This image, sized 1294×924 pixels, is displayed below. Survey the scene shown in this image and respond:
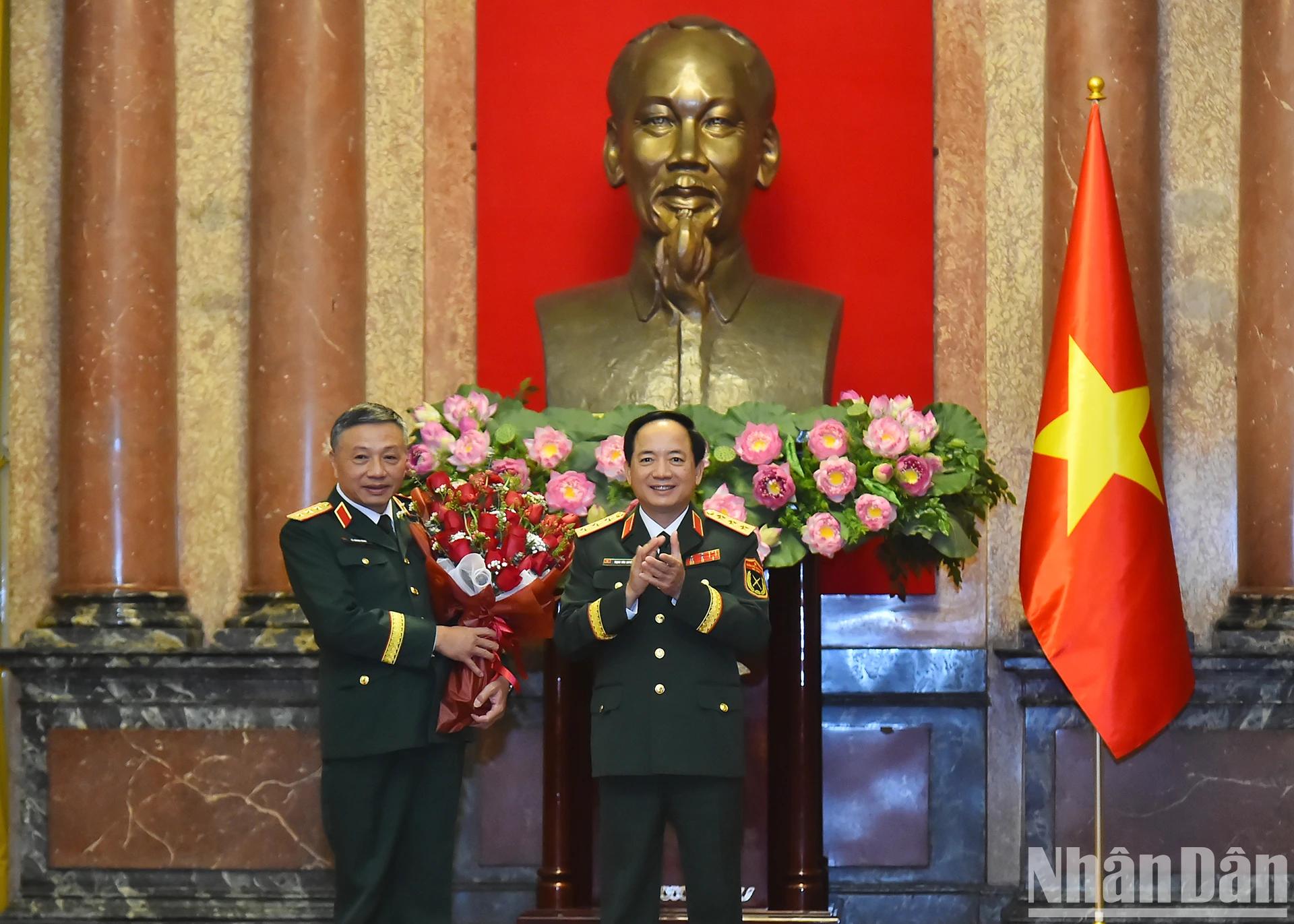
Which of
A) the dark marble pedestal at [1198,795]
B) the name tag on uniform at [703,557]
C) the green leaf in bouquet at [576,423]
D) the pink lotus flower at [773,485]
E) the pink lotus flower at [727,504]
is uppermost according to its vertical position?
the green leaf in bouquet at [576,423]

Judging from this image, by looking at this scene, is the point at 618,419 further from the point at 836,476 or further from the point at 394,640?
the point at 394,640

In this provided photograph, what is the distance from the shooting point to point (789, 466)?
4.16 meters

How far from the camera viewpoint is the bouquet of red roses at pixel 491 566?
3.77 m

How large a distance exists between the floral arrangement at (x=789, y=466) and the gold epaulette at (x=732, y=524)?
8.6 inches

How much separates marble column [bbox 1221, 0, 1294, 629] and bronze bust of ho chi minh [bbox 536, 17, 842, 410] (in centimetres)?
155

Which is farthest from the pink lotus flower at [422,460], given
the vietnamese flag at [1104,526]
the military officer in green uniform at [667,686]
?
the vietnamese flag at [1104,526]

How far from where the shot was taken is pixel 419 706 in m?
3.75

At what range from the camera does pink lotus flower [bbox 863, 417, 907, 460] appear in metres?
4.16

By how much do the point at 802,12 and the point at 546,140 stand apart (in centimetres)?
102

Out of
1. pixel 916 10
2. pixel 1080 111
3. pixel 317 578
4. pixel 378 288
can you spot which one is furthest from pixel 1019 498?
pixel 317 578

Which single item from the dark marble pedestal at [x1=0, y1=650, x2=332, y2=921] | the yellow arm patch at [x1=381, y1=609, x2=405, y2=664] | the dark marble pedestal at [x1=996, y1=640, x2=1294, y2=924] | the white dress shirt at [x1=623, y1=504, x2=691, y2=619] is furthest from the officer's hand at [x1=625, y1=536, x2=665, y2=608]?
the dark marble pedestal at [x1=996, y1=640, x2=1294, y2=924]

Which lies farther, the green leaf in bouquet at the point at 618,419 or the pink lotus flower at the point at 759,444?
the green leaf in bouquet at the point at 618,419

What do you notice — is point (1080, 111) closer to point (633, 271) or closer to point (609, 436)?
point (633, 271)

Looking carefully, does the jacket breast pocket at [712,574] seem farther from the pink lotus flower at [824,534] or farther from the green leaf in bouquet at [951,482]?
the green leaf in bouquet at [951,482]
